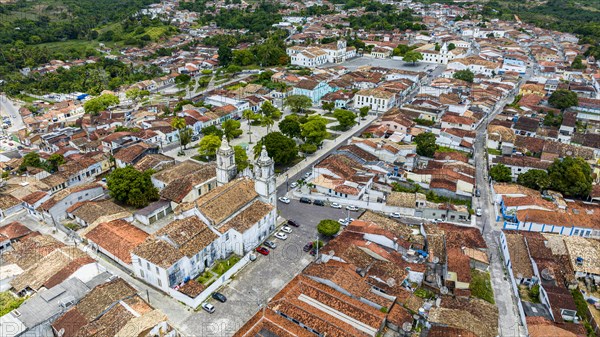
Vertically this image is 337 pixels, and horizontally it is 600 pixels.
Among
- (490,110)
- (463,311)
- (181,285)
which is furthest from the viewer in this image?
(490,110)

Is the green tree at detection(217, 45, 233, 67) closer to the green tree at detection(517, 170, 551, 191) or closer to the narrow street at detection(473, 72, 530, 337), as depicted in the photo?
the narrow street at detection(473, 72, 530, 337)

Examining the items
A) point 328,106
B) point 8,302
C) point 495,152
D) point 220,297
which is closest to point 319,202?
point 220,297

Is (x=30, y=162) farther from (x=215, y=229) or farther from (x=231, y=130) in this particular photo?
(x=215, y=229)

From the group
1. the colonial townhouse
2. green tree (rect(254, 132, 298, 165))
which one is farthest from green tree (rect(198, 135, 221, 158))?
the colonial townhouse

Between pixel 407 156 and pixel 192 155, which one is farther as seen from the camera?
pixel 192 155

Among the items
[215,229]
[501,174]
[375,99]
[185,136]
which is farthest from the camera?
[375,99]

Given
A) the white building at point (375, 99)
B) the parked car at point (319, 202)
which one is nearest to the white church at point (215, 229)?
the parked car at point (319, 202)

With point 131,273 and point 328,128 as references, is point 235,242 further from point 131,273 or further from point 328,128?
point 328,128

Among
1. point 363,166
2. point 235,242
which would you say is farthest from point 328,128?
point 235,242

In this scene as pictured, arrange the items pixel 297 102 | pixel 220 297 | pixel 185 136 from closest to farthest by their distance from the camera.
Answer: pixel 220 297
pixel 185 136
pixel 297 102
